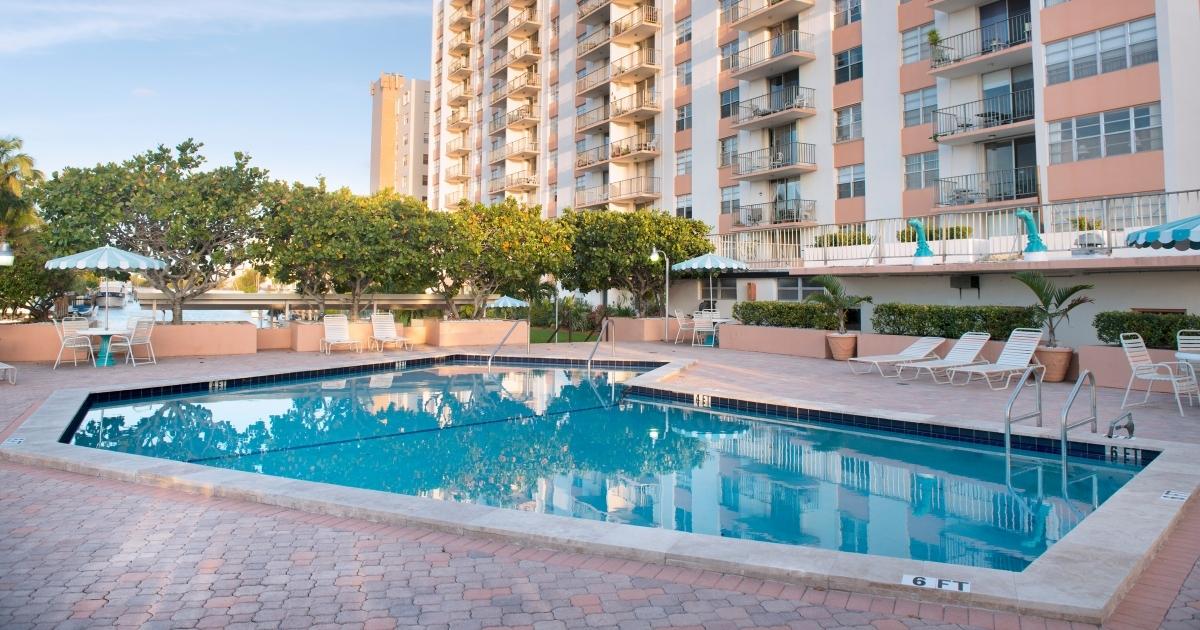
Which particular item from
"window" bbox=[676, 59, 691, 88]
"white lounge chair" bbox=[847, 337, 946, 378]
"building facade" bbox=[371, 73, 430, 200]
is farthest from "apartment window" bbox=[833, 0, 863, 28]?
"building facade" bbox=[371, 73, 430, 200]

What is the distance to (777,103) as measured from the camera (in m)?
30.0

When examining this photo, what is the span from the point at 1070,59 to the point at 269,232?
22018 millimetres

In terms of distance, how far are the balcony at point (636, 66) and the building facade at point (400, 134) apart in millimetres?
36558

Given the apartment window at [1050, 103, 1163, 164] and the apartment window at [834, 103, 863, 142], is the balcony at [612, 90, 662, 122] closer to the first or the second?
the apartment window at [834, 103, 863, 142]

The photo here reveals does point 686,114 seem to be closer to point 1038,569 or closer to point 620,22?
point 620,22

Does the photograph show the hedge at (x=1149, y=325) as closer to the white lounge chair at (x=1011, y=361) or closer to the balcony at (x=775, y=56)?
the white lounge chair at (x=1011, y=361)

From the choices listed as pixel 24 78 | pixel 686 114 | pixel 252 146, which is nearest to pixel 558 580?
pixel 252 146

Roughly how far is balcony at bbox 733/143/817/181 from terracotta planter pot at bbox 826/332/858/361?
13.7m

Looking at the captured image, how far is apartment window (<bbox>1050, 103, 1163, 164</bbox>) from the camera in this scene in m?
18.8

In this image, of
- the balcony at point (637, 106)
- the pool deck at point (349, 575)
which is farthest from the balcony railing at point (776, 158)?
the pool deck at point (349, 575)

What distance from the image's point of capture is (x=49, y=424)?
27.6 feet

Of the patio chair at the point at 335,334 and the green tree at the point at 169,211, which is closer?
the green tree at the point at 169,211

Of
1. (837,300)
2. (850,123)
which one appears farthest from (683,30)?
(837,300)

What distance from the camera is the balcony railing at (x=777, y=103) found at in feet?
94.1
